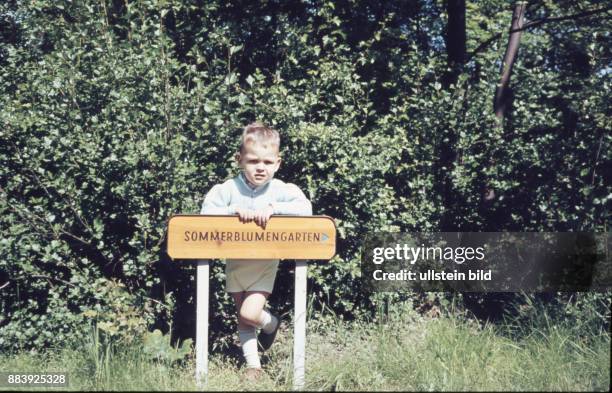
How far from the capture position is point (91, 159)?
4.56 meters

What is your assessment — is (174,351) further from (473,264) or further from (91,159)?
(473,264)

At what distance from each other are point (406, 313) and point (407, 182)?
3.80 ft

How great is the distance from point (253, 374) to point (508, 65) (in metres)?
4.38

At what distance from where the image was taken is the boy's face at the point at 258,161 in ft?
12.8

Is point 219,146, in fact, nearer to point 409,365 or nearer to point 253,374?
point 253,374

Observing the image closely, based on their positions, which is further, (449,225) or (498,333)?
(449,225)

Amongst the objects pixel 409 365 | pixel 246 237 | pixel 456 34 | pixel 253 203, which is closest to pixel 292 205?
pixel 253 203

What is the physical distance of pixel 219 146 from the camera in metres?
4.86

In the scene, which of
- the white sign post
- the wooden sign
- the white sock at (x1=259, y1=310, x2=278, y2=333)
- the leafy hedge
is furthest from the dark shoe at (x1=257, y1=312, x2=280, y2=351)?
the wooden sign

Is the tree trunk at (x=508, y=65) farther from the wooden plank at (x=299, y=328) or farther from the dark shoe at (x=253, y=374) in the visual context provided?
the dark shoe at (x=253, y=374)

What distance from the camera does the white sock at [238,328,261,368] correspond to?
13.1ft

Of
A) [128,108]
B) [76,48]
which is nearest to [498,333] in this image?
[128,108]

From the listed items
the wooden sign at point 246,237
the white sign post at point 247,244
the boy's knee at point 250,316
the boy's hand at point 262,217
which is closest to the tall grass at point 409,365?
the white sign post at point 247,244

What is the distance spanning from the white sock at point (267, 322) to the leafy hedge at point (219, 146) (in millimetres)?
722
